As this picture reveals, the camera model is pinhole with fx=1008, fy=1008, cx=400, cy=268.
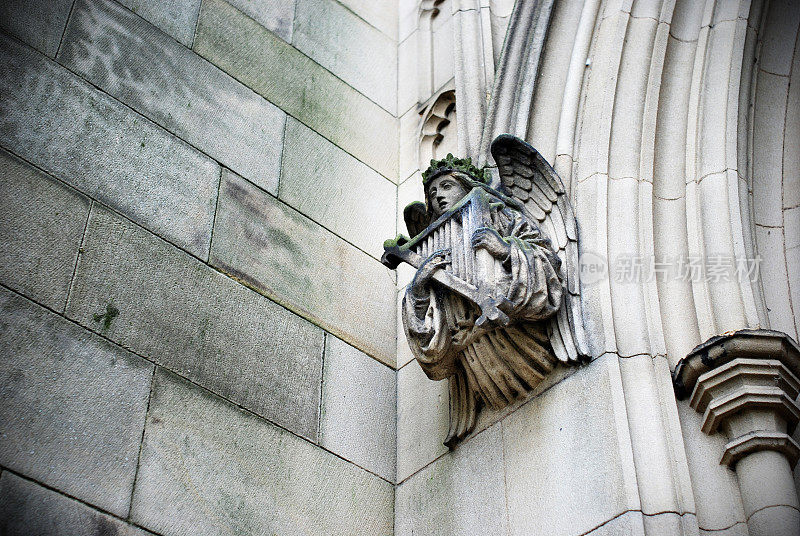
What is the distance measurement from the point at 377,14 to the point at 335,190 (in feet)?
5.74

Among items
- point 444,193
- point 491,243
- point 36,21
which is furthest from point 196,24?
point 491,243

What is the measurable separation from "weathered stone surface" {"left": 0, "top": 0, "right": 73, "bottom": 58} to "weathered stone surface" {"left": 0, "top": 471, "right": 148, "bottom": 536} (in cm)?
212

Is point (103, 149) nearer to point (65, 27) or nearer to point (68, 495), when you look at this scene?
point (65, 27)

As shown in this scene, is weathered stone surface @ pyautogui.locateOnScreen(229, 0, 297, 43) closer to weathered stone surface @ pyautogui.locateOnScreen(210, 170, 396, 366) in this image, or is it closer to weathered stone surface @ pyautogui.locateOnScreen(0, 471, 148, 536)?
weathered stone surface @ pyautogui.locateOnScreen(210, 170, 396, 366)

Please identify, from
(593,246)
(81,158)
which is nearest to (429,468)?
(593,246)

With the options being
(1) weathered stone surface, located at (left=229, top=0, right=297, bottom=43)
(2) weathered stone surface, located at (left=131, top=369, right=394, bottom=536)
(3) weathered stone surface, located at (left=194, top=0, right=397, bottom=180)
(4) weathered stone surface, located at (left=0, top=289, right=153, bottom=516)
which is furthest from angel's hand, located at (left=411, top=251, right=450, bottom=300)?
(1) weathered stone surface, located at (left=229, top=0, right=297, bottom=43)

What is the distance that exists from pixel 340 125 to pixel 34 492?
9.78 ft

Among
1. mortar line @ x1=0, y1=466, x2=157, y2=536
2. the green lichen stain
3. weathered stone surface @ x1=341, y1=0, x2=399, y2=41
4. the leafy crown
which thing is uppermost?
weathered stone surface @ x1=341, y1=0, x2=399, y2=41

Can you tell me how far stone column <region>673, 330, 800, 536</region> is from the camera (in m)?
3.75

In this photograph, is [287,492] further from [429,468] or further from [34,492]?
[34,492]

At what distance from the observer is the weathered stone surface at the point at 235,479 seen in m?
3.90

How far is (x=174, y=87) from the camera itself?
5121 millimetres

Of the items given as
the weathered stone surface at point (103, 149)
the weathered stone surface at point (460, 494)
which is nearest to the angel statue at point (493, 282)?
the weathered stone surface at point (460, 494)

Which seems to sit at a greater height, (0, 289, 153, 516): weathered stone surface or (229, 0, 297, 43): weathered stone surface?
(229, 0, 297, 43): weathered stone surface
